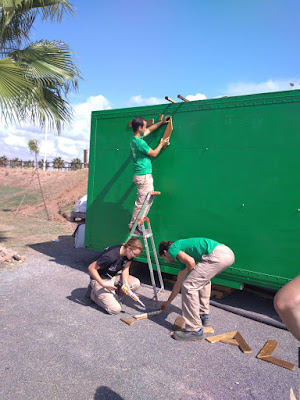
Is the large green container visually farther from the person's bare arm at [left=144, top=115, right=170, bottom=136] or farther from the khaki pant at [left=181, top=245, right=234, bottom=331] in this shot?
the khaki pant at [left=181, top=245, right=234, bottom=331]

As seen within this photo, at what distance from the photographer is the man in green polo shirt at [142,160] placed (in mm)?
5195

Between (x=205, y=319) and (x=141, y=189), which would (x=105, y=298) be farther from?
(x=141, y=189)

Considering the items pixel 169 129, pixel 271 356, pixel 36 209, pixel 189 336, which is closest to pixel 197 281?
pixel 189 336

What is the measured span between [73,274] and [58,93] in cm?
428

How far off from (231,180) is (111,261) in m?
2.05

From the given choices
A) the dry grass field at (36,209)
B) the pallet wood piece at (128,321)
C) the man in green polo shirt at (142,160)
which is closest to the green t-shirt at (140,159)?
the man in green polo shirt at (142,160)

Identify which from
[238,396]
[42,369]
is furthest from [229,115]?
[42,369]

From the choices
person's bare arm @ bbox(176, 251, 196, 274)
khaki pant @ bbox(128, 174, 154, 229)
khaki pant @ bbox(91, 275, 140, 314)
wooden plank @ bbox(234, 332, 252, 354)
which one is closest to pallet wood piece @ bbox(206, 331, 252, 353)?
wooden plank @ bbox(234, 332, 252, 354)

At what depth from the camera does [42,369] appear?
123 inches

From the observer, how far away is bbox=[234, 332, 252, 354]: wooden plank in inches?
146

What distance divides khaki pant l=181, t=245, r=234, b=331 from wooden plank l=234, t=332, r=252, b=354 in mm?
465

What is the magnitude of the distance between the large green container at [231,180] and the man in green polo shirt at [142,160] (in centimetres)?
20

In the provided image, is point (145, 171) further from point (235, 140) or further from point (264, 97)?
point (264, 97)

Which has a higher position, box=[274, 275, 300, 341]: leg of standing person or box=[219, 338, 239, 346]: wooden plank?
box=[274, 275, 300, 341]: leg of standing person
